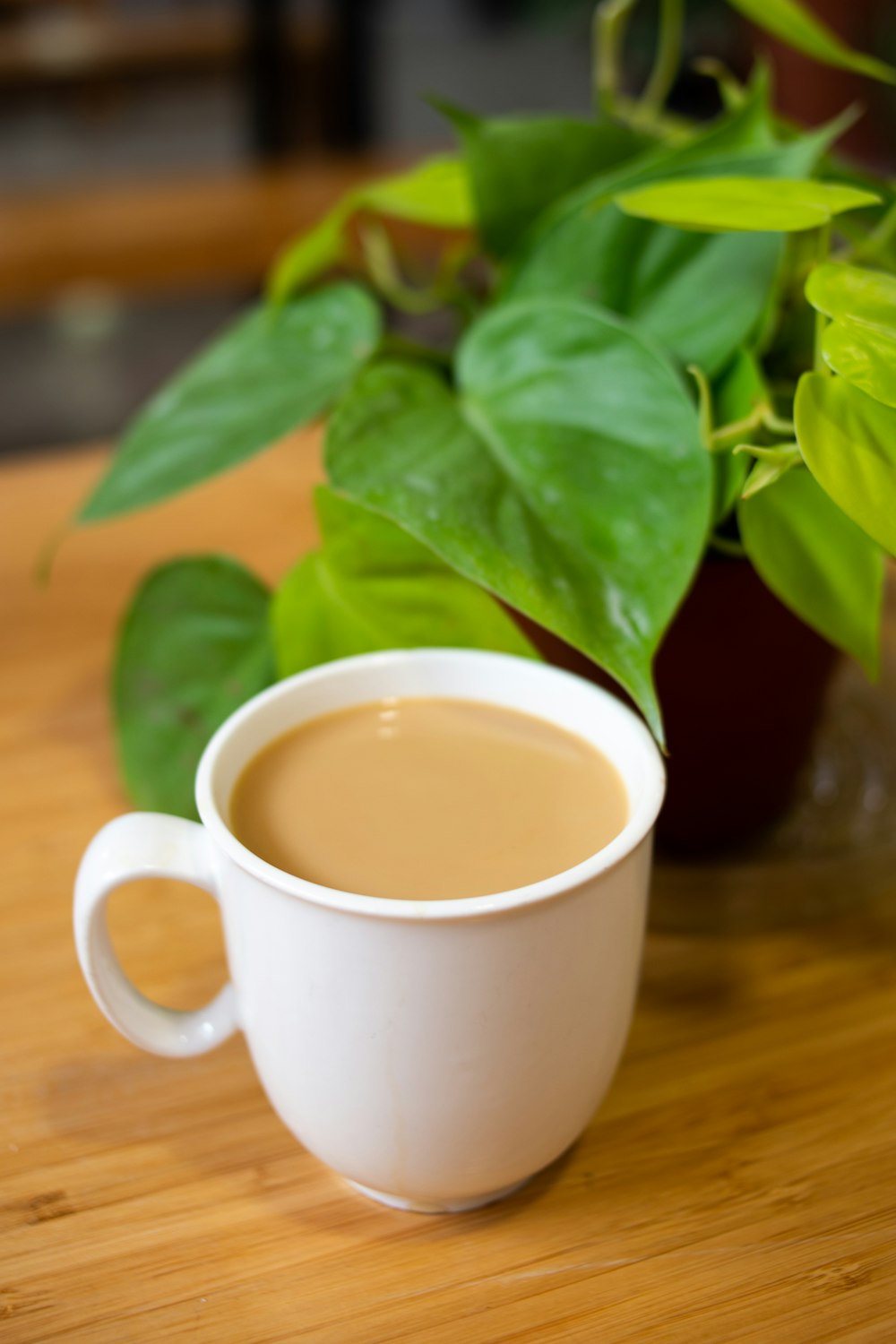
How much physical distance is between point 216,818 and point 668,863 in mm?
232

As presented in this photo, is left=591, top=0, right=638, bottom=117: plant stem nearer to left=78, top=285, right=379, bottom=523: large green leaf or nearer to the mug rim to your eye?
left=78, top=285, right=379, bottom=523: large green leaf

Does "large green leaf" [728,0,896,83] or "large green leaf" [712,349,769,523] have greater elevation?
"large green leaf" [728,0,896,83]

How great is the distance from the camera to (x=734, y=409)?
17.3 inches

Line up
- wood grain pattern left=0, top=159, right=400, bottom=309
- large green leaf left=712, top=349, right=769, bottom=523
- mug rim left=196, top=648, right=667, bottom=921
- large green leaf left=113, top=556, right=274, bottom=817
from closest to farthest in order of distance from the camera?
mug rim left=196, top=648, right=667, bottom=921
large green leaf left=712, top=349, right=769, bottom=523
large green leaf left=113, top=556, right=274, bottom=817
wood grain pattern left=0, top=159, right=400, bottom=309

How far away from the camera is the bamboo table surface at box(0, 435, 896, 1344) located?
1.15ft

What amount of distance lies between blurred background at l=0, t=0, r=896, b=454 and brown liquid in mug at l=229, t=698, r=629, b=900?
1.06 meters

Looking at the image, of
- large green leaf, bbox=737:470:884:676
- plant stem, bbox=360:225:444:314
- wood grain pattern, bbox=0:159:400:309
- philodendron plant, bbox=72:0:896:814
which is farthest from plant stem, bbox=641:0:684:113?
wood grain pattern, bbox=0:159:400:309

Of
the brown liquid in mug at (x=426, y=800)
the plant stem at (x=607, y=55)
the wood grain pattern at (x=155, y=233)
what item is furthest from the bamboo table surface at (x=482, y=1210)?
the wood grain pattern at (x=155, y=233)

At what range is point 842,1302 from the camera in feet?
1.14

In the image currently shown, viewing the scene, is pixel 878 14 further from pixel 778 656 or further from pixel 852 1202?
pixel 852 1202

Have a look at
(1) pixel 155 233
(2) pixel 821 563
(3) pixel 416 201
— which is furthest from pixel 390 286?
(1) pixel 155 233

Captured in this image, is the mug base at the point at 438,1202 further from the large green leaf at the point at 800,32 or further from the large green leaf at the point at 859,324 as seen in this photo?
the large green leaf at the point at 800,32

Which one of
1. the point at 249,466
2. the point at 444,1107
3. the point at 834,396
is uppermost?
the point at 834,396

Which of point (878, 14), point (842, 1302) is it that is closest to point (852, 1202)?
point (842, 1302)
